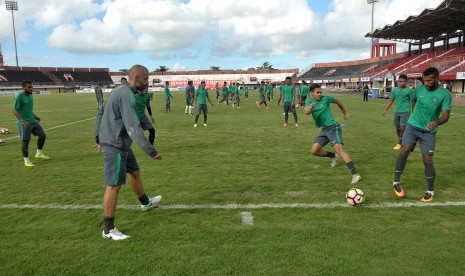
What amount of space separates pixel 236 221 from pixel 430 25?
51.8 m

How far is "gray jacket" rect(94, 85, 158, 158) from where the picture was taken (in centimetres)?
384

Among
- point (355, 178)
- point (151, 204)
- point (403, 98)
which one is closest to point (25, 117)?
point (151, 204)

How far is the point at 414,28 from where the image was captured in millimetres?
48875

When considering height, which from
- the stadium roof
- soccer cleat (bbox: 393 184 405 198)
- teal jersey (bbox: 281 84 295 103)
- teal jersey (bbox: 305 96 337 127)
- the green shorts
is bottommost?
soccer cleat (bbox: 393 184 405 198)

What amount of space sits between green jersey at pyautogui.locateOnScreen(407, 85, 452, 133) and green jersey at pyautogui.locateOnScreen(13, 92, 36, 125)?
7.92 meters

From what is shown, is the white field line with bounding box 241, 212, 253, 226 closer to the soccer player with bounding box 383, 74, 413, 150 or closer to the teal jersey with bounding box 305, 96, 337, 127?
the teal jersey with bounding box 305, 96, 337, 127

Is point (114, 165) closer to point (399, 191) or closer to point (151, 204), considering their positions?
point (151, 204)

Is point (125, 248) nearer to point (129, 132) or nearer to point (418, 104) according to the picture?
point (129, 132)

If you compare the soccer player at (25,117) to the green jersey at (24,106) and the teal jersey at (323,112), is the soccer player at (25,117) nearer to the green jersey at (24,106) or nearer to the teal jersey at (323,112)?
the green jersey at (24,106)

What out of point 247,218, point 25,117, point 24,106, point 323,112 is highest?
point 24,106

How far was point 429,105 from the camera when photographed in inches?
213

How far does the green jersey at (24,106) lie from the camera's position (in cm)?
795

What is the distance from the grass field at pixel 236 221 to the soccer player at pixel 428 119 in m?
0.36

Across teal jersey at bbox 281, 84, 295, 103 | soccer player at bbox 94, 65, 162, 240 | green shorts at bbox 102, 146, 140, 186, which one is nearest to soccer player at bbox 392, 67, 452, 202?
soccer player at bbox 94, 65, 162, 240
